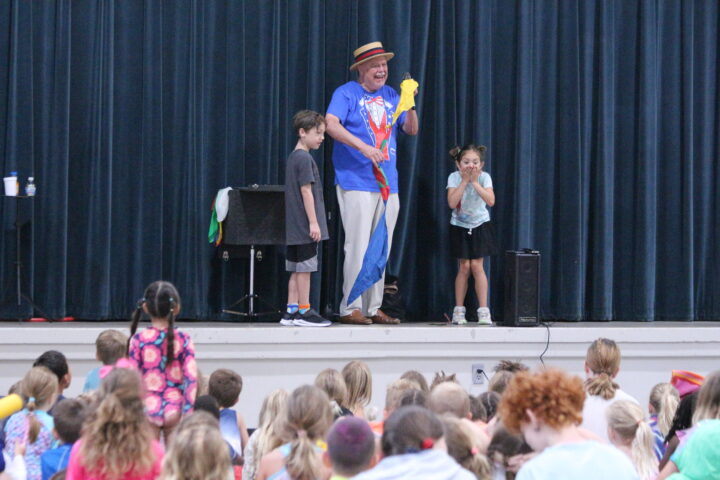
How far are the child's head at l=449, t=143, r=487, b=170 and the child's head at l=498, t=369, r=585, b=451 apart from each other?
13.4ft

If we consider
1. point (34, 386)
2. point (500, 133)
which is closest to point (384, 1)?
point (500, 133)

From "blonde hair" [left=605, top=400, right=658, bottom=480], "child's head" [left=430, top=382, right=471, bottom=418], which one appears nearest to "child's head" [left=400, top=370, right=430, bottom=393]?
"child's head" [left=430, top=382, right=471, bottom=418]

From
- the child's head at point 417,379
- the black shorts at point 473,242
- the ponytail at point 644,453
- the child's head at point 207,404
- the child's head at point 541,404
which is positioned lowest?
the ponytail at point 644,453

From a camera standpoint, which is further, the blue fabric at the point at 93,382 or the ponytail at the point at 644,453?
the blue fabric at the point at 93,382

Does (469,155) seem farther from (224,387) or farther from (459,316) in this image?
(224,387)

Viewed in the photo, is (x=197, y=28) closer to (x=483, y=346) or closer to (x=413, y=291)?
(x=413, y=291)

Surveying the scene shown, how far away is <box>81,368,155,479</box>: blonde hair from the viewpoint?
8.79 ft

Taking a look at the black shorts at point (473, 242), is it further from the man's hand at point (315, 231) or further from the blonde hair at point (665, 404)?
the blonde hair at point (665, 404)

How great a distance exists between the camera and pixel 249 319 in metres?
6.70

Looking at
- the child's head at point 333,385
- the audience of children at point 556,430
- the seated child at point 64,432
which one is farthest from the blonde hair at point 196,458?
the child's head at point 333,385

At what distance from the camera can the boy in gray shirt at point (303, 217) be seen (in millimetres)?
5977

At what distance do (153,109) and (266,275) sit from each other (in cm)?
141

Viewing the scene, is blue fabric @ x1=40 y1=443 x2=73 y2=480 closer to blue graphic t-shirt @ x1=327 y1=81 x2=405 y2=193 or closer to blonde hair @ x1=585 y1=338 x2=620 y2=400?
blonde hair @ x1=585 y1=338 x2=620 y2=400

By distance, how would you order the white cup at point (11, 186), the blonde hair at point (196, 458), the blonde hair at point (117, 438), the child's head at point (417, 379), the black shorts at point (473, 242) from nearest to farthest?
the blonde hair at point (196, 458)
the blonde hair at point (117, 438)
the child's head at point (417, 379)
the white cup at point (11, 186)
the black shorts at point (473, 242)
